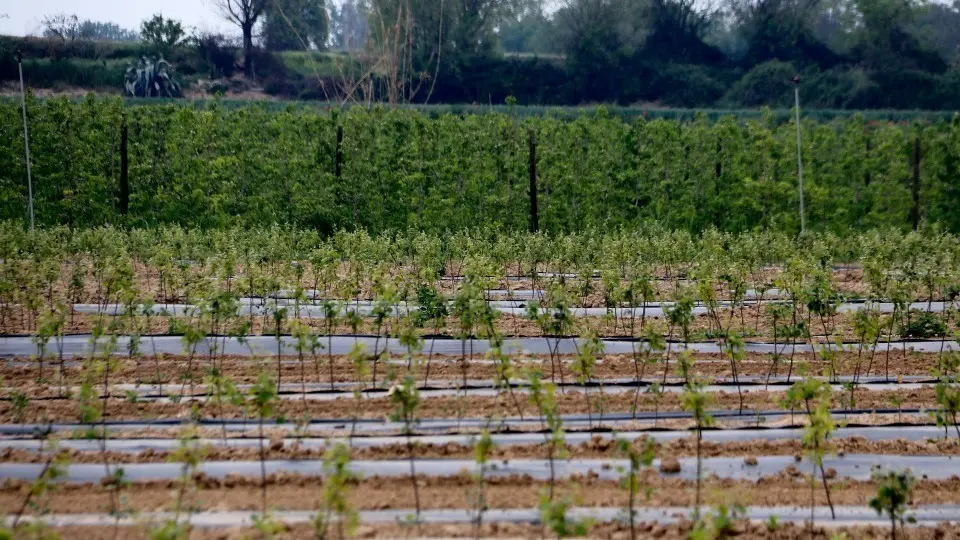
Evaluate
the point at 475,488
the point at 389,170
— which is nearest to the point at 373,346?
the point at 475,488

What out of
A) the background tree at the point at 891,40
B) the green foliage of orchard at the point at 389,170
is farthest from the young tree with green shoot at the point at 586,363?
the background tree at the point at 891,40

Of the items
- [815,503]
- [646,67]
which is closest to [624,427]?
[815,503]

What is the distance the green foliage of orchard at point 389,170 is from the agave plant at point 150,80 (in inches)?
644

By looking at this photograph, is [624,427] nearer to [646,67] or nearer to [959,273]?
[959,273]

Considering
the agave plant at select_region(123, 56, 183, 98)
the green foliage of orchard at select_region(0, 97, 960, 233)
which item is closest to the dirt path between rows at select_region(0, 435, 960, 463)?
the green foliage of orchard at select_region(0, 97, 960, 233)

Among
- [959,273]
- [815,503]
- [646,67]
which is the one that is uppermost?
[646,67]

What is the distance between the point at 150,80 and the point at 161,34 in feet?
11.5

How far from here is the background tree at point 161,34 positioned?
37875 mm

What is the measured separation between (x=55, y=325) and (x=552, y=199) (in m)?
13.9

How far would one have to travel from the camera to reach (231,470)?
616cm

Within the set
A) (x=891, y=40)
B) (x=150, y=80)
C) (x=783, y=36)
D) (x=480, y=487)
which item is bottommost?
(x=480, y=487)

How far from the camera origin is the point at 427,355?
934cm

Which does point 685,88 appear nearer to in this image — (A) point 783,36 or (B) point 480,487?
(A) point 783,36

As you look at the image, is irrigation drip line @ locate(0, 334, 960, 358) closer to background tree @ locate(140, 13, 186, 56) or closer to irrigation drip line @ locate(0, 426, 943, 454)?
irrigation drip line @ locate(0, 426, 943, 454)
